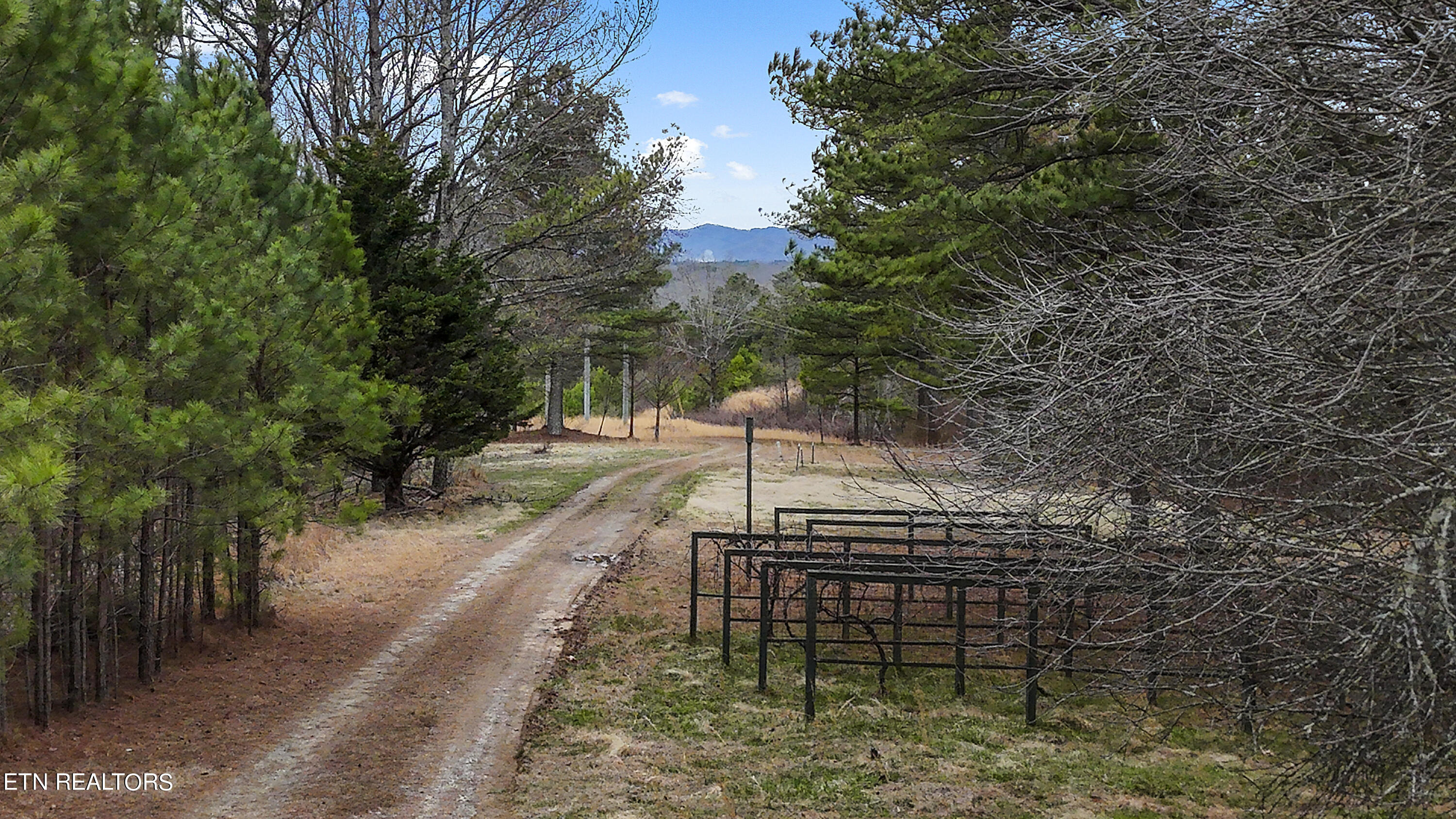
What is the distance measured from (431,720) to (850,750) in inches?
145

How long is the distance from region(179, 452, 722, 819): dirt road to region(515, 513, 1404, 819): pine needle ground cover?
1.44ft

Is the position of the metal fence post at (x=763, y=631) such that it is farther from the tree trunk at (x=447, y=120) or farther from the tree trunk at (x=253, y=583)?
the tree trunk at (x=447, y=120)

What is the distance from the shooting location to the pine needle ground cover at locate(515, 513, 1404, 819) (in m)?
6.78

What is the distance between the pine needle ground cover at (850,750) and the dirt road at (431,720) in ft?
1.44

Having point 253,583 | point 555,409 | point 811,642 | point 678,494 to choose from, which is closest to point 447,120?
point 678,494

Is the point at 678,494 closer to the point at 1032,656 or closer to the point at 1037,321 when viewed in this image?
the point at 1032,656

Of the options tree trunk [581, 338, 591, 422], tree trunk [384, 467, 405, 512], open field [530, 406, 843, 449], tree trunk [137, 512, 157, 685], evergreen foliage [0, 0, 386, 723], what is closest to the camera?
evergreen foliage [0, 0, 386, 723]

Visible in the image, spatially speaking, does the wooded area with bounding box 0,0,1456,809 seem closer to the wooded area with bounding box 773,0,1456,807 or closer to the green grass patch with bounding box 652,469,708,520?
the wooded area with bounding box 773,0,1456,807

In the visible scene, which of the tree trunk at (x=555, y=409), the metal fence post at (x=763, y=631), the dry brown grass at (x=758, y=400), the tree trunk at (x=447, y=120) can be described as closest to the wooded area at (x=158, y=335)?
the tree trunk at (x=447, y=120)

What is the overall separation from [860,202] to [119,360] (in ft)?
70.9

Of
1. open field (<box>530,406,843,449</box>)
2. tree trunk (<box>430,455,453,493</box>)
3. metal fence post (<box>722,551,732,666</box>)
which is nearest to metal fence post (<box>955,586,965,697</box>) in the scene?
metal fence post (<box>722,551,732,666</box>)

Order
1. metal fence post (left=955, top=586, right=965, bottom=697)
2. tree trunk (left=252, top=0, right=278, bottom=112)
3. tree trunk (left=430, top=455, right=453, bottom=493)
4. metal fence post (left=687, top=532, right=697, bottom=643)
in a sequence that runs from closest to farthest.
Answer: metal fence post (left=955, top=586, right=965, bottom=697), metal fence post (left=687, top=532, right=697, bottom=643), tree trunk (left=252, top=0, right=278, bottom=112), tree trunk (left=430, top=455, right=453, bottom=493)

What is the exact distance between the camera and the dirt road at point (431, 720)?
6.77 meters

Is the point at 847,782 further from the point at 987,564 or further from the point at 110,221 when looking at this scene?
the point at 110,221
